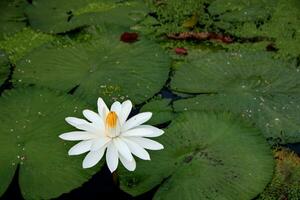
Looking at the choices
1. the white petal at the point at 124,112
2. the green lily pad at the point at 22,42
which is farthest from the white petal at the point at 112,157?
the green lily pad at the point at 22,42

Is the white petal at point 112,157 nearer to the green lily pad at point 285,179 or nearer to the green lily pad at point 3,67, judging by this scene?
the green lily pad at point 285,179

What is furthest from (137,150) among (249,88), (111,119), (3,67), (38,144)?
(3,67)

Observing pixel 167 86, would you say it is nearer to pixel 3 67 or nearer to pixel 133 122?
pixel 133 122

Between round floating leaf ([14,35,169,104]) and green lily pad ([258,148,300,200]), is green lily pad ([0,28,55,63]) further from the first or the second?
green lily pad ([258,148,300,200])

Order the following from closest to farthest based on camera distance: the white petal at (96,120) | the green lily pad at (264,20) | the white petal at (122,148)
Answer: the white petal at (122,148) < the white petal at (96,120) < the green lily pad at (264,20)

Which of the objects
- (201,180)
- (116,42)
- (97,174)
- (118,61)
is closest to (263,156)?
(201,180)

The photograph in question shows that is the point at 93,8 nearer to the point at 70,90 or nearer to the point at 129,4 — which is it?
the point at 129,4
